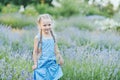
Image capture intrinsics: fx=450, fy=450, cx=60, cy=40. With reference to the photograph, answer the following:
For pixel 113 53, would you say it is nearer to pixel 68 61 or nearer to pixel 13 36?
pixel 68 61

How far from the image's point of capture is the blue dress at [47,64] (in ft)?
17.3

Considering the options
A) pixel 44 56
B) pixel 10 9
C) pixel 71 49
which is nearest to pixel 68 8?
pixel 10 9

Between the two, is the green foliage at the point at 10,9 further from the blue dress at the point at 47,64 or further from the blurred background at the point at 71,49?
the blue dress at the point at 47,64

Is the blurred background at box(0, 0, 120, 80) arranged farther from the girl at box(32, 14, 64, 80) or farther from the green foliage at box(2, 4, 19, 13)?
the girl at box(32, 14, 64, 80)

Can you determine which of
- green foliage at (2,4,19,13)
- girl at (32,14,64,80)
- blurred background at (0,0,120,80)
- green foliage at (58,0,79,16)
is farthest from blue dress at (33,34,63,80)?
green foliage at (58,0,79,16)

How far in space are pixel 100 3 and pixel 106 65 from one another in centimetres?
1533

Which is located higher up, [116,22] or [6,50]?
[6,50]

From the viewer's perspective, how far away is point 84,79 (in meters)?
6.00

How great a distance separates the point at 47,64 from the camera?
5.29m

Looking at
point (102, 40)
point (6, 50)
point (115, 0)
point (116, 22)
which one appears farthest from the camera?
point (115, 0)

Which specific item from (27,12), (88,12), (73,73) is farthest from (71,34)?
(88,12)

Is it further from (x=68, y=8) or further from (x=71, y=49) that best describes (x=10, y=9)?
(x=71, y=49)

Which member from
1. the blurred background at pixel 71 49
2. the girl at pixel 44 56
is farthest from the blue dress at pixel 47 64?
the blurred background at pixel 71 49

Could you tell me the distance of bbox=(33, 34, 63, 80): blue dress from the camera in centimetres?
528
